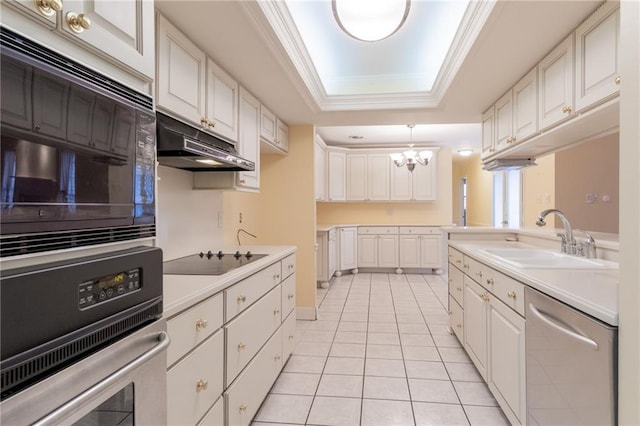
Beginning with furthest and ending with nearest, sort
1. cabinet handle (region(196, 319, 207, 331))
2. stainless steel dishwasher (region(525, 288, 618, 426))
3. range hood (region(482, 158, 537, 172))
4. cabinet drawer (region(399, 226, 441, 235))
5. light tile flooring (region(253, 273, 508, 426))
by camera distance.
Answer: cabinet drawer (region(399, 226, 441, 235))
range hood (region(482, 158, 537, 172))
light tile flooring (region(253, 273, 508, 426))
cabinet handle (region(196, 319, 207, 331))
stainless steel dishwasher (region(525, 288, 618, 426))

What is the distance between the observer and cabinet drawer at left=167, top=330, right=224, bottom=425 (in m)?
1.14

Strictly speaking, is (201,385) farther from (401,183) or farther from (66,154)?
(401,183)

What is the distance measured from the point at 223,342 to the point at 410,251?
5.12 m

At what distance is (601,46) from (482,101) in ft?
4.38

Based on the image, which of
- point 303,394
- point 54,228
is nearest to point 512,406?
point 303,394

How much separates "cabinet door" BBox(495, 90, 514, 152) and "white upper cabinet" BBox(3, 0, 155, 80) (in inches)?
97.3

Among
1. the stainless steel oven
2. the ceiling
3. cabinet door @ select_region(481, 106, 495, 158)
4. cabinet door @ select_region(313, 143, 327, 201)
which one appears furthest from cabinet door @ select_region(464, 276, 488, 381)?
cabinet door @ select_region(313, 143, 327, 201)

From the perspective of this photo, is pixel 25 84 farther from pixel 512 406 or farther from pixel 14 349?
pixel 512 406

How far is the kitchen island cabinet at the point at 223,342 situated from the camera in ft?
3.89

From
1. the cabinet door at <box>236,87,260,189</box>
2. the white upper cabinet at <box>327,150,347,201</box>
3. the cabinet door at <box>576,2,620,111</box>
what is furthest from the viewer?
the white upper cabinet at <box>327,150,347,201</box>

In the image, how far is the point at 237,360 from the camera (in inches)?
64.5

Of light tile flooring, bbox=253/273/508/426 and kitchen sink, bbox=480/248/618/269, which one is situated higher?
kitchen sink, bbox=480/248/618/269

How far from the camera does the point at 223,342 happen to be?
4.92 ft

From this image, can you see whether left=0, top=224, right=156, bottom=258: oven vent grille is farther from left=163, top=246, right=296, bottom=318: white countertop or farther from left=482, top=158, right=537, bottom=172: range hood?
left=482, top=158, right=537, bottom=172: range hood
